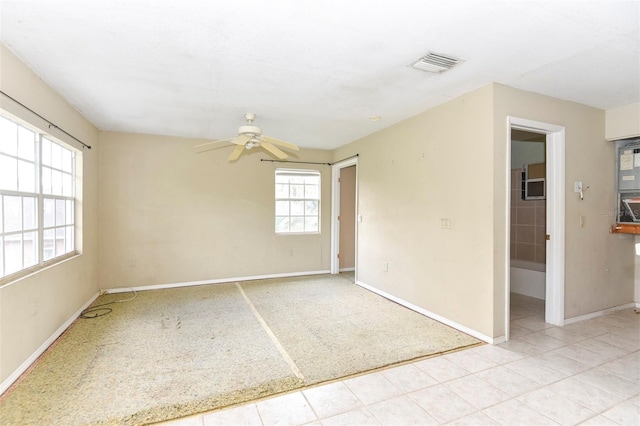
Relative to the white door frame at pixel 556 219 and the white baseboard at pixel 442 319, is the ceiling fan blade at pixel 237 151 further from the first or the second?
the white door frame at pixel 556 219

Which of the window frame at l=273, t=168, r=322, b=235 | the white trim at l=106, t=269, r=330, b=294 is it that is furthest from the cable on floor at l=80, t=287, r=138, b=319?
the window frame at l=273, t=168, r=322, b=235

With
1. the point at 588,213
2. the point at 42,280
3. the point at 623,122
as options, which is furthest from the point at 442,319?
the point at 42,280

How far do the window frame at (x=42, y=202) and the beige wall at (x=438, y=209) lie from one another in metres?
3.82

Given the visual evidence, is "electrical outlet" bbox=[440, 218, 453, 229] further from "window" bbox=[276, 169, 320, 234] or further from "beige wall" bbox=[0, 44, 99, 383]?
"beige wall" bbox=[0, 44, 99, 383]

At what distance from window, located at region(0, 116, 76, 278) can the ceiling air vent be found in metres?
3.19

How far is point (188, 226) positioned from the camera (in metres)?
5.14

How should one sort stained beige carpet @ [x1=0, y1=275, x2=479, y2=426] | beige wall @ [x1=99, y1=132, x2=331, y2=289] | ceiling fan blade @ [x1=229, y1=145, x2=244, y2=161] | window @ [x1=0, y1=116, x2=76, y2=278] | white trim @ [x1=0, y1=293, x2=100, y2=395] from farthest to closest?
1. beige wall @ [x1=99, y1=132, x2=331, y2=289]
2. ceiling fan blade @ [x1=229, y1=145, x2=244, y2=161]
3. window @ [x1=0, y1=116, x2=76, y2=278]
4. white trim @ [x1=0, y1=293, x2=100, y2=395]
5. stained beige carpet @ [x1=0, y1=275, x2=479, y2=426]

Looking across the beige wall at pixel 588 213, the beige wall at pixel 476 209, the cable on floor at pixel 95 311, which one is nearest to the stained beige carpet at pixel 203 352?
the cable on floor at pixel 95 311

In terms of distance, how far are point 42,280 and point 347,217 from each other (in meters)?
4.74

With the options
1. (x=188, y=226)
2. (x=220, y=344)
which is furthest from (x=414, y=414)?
(x=188, y=226)

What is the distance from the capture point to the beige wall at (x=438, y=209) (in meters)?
3.00

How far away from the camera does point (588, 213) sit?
358 cm

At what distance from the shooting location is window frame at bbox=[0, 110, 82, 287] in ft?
7.77

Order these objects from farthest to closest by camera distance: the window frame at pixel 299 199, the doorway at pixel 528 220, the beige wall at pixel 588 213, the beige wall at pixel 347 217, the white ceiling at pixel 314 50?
the beige wall at pixel 347 217 → the window frame at pixel 299 199 → the doorway at pixel 528 220 → the beige wall at pixel 588 213 → the white ceiling at pixel 314 50
